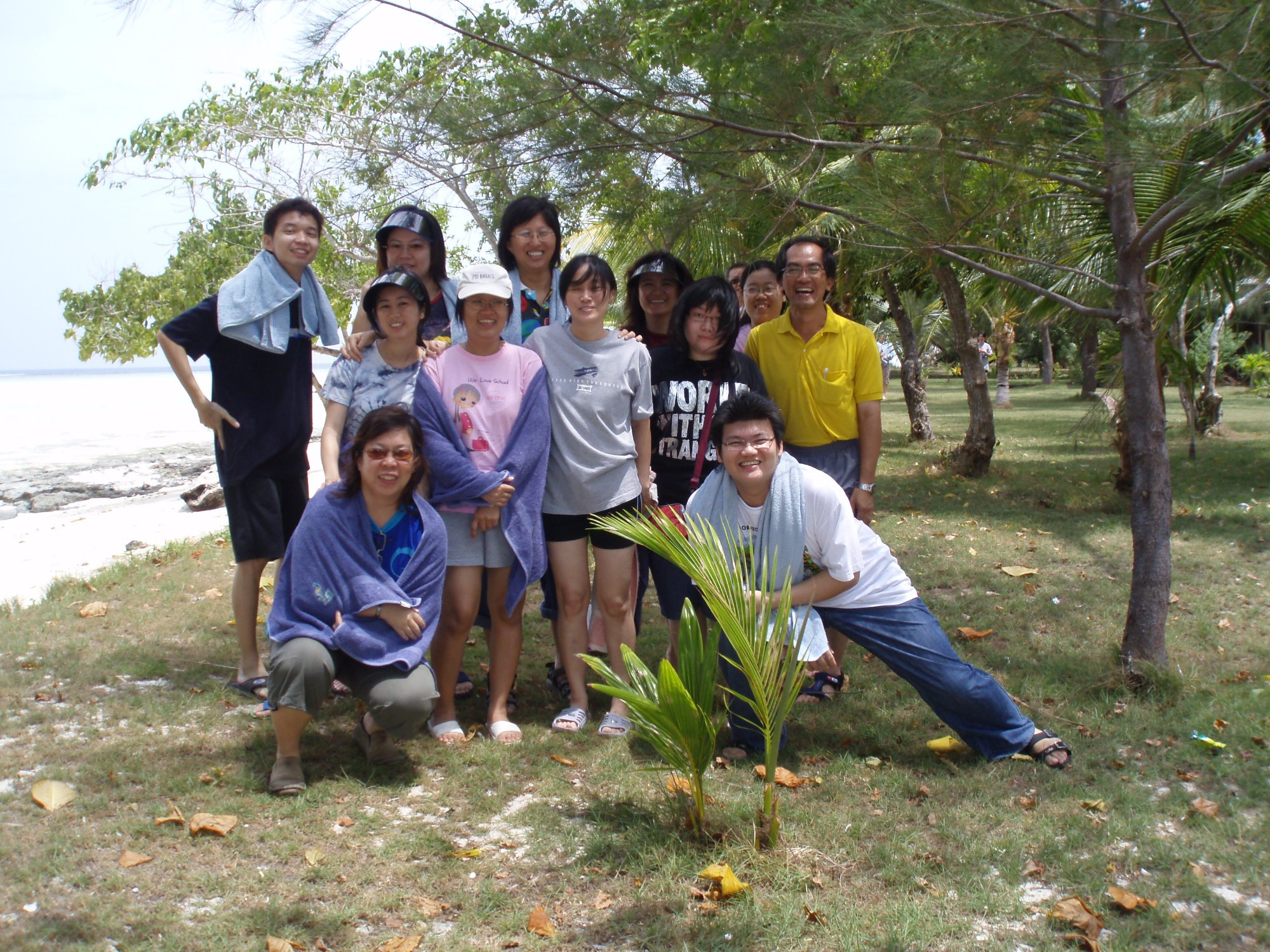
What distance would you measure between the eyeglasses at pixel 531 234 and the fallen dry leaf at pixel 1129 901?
314cm

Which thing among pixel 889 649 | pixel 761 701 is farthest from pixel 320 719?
pixel 889 649

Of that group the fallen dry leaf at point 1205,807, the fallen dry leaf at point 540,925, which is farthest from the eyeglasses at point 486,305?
the fallen dry leaf at point 1205,807

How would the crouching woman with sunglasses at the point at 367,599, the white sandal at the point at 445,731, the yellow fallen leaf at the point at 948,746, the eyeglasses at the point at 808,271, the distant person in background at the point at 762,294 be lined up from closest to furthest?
the crouching woman with sunglasses at the point at 367,599 → the yellow fallen leaf at the point at 948,746 → the white sandal at the point at 445,731 → the eyeglasses at the point at 808,271 → the distant person in background at the point at 762,294

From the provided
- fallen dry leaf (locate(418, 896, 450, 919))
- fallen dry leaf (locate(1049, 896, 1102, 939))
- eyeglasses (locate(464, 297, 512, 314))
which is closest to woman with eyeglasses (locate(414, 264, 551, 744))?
eyeglasses (locate(464, 297, 512, 314))

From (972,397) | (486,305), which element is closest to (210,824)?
(486,305)

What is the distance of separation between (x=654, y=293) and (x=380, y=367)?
1285 mm

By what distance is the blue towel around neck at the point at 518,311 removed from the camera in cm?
421

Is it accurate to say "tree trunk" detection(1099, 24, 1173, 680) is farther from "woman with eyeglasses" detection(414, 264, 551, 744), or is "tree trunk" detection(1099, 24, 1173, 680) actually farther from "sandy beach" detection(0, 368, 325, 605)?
"sandy beach" detection(0, 368, 325, 605)

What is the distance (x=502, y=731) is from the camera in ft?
12.9

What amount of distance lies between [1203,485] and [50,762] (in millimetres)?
9730

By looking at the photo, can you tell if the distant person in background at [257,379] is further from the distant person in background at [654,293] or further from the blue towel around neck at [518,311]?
the distant person in background at [654,293]

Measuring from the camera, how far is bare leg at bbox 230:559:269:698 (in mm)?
4336

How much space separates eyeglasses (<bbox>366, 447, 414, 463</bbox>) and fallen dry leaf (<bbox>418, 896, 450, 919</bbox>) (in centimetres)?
151

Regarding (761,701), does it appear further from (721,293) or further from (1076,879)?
(721,293)
